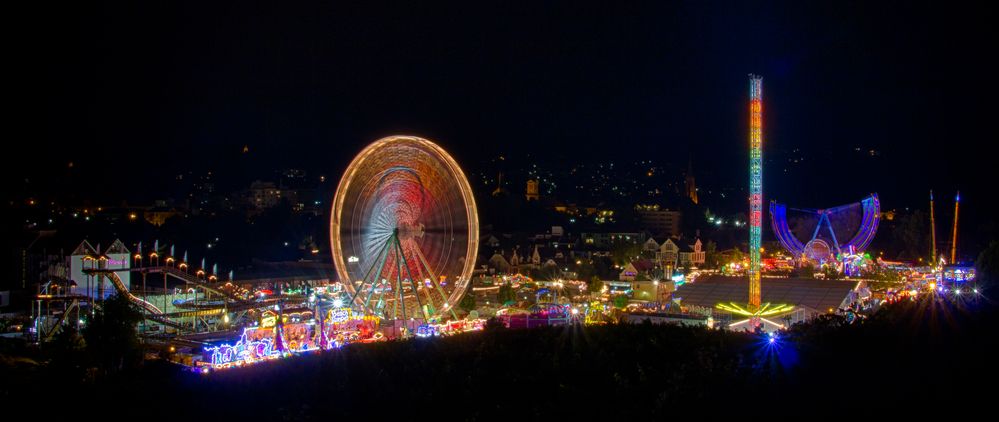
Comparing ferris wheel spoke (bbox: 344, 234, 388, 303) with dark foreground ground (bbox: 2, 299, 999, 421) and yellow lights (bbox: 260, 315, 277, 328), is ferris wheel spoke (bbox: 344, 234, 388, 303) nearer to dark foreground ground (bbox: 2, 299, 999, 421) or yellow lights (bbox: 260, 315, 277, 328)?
yellow lights (bbox: 260, 315, 277, 328)

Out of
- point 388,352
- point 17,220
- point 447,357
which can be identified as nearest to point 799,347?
point 447,357

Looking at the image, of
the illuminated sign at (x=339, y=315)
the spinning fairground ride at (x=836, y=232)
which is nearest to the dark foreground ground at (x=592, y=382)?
the illuminated sign at (x=339, y=315)

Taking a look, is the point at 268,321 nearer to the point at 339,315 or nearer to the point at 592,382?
the point at 339,315

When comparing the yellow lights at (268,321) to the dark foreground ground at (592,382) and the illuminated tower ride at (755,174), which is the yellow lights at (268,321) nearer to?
the dark foreground ground at (592,382)

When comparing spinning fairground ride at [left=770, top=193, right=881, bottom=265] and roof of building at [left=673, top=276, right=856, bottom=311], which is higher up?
spinning fairground ride at [left=770, top=193, right=881, bottom=265]

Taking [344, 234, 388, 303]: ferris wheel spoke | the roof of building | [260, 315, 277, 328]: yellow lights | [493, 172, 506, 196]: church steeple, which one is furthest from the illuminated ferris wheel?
[493, 172, 506, 196]: church steeple
